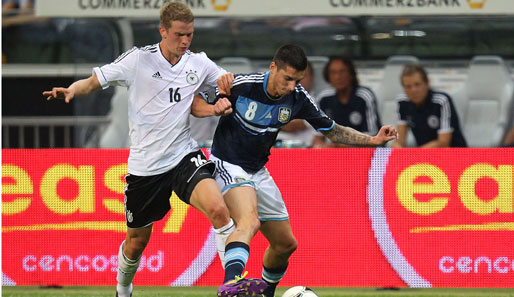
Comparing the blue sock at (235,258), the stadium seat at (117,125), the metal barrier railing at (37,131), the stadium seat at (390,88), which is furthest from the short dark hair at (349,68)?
the blue sock at (235,258)

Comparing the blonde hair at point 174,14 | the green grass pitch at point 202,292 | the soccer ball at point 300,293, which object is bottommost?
the green grass pitch at point 202,292

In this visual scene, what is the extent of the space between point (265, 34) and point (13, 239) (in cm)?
393

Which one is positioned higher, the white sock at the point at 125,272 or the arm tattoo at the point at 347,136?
the arm tattoo at the point at 347,136

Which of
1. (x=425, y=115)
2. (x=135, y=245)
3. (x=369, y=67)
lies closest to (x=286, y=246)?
(x=135, y=245)

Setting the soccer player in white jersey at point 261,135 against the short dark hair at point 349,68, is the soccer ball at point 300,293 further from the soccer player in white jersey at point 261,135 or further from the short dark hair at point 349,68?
the short dark hair at point 349,68

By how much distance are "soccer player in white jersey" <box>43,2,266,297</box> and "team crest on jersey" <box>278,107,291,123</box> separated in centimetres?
46

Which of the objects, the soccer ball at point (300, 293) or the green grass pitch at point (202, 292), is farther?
the green grass pitch at point (202, 292)

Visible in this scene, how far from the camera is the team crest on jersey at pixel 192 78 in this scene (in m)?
6.52

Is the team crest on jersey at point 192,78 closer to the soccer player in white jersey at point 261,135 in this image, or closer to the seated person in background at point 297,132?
the soccer player in white jersey at point 261,135

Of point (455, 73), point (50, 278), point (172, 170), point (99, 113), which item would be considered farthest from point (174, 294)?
point (455, 73)

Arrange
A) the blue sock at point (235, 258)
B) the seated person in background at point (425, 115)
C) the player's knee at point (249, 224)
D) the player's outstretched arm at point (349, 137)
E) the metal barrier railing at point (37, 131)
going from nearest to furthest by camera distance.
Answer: the blue sock at point (235, 258) → the player's knee at point (249, 224) → the player's outstretched arm at point (349, 137) → the seated person in background at point (425, 115) → the metal barrier railing at point (37, 131)

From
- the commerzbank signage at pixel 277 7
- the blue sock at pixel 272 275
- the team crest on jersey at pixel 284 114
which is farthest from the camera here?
the commerzbank signage at pixel 277 7

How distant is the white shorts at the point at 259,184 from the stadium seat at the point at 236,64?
154 inches

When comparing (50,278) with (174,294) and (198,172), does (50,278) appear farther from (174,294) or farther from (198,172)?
(198,172)
